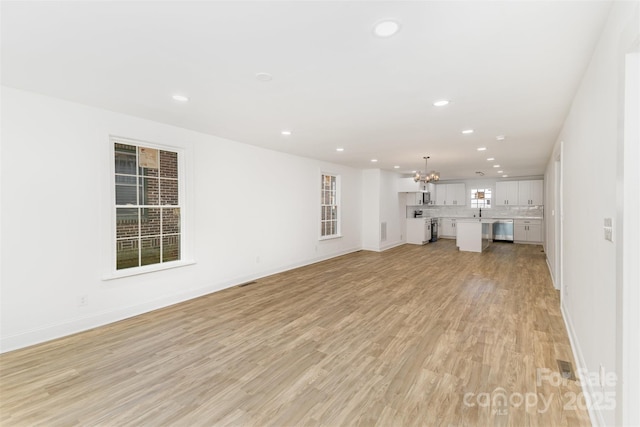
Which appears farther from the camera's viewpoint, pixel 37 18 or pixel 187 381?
pixel 187 381

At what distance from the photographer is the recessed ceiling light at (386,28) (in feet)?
5.81

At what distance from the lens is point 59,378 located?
7.93 feet

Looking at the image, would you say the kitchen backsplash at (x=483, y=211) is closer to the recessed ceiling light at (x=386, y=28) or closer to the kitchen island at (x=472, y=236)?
the kitchen island at (x=472, y=236)

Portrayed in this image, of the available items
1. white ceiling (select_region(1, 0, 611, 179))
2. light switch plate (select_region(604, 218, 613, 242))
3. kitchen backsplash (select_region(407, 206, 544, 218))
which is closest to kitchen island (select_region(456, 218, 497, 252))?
kitchen backsplash (select_region(407, 206, 544, 218))

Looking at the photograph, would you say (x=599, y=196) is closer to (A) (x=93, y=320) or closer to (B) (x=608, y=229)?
(B) (x=608, y=229)

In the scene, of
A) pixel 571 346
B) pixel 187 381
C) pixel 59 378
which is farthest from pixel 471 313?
pixel 59 378

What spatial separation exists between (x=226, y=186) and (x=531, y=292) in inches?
214

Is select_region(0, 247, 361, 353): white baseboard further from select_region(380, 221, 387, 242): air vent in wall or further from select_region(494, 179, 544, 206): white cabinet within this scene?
select_region(494, 179, 544, 206): white cabinet

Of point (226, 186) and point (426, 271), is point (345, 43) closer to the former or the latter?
point (226, 186)

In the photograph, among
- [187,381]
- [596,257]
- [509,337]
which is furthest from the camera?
[509,337]

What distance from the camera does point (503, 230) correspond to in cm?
1086

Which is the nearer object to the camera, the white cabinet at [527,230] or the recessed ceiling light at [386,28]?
the recessed ceiling light at [386,28]

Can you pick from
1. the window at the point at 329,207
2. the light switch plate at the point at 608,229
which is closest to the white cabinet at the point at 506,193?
the window at the point at 329,207

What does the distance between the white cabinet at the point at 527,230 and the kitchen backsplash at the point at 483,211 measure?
616 millimetres
